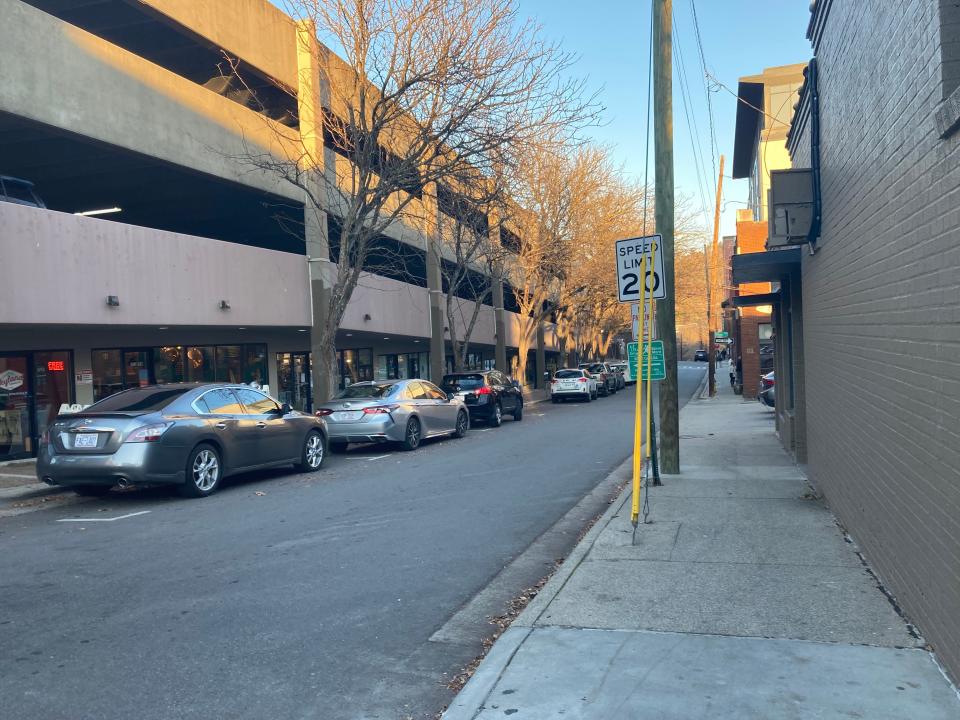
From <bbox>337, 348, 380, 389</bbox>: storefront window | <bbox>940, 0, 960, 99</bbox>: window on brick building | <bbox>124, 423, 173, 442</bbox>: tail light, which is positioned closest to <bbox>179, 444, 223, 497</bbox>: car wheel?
<bbox>124, 423, 173, 442</bbox>: tail light

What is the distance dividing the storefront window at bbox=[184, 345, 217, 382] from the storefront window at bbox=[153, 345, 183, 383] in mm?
263

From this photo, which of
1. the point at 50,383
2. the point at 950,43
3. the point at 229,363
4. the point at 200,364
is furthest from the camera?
the point at 229,363

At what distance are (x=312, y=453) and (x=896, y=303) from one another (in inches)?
397

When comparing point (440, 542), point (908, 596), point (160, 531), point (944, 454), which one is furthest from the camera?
point (160, 531)

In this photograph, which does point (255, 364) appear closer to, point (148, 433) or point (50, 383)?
point (50, 383)

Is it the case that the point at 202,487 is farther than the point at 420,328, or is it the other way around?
the point at 420,328

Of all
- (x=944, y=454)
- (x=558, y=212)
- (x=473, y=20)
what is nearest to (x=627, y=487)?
(x=944, y=454)

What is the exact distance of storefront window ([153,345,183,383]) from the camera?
1916 cm

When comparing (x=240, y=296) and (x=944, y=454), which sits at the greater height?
(x=240, y=296)

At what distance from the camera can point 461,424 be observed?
1966 centimetres

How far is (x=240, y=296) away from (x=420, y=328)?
11.9m

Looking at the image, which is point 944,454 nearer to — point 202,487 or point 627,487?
point 627,487

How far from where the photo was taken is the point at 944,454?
419 centimetres

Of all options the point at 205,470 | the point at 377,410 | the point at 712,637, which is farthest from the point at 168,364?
the point at 712,637
